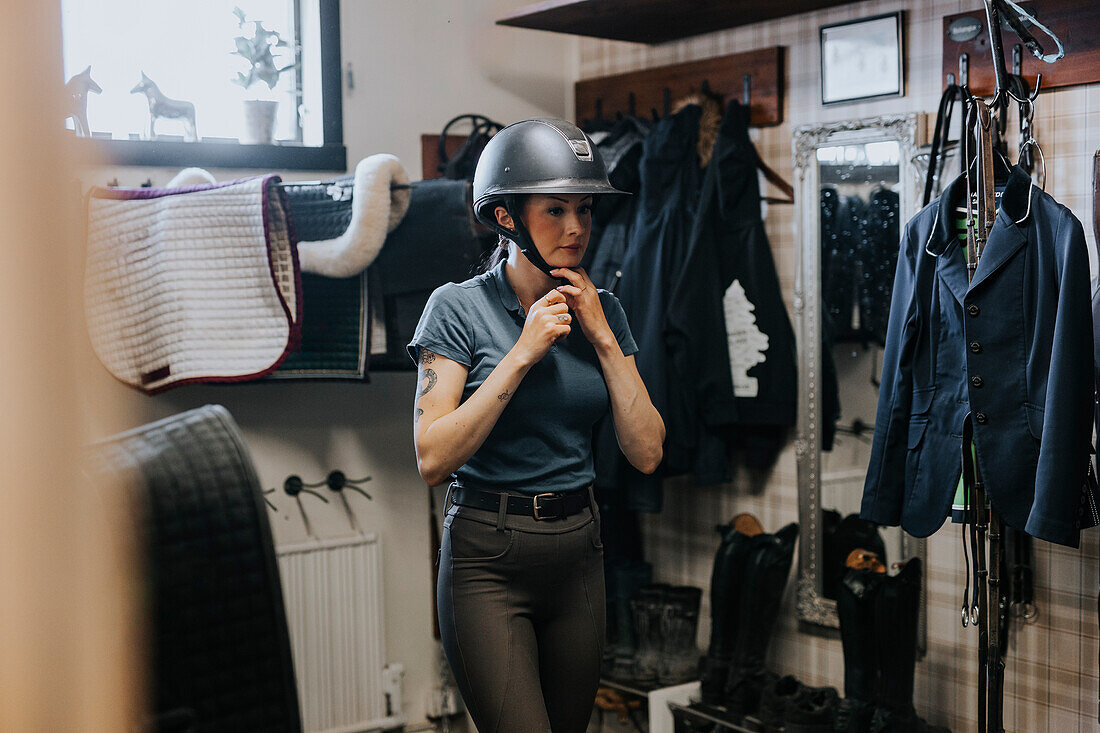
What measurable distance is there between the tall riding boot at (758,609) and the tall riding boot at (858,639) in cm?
22

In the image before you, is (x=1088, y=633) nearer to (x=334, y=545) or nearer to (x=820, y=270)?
(x=820, y=270)

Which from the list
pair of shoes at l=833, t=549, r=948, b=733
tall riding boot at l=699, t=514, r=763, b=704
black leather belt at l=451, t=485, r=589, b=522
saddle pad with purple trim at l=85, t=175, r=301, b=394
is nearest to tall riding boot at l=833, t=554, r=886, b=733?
pair of shoes at l=833, t=549, r=948, b=733

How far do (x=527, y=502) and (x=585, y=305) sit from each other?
32 cm

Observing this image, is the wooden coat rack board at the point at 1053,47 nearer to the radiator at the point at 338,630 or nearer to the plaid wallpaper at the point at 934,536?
the plaid wallpaper at the point at 934,536

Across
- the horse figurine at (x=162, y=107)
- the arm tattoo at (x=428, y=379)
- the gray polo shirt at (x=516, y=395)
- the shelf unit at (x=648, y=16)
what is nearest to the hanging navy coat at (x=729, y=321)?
the shelf unit at (x=648, y=16)

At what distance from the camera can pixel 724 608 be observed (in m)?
2.69

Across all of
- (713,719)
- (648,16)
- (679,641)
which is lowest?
(713,719)

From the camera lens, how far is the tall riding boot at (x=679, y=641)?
109 inches

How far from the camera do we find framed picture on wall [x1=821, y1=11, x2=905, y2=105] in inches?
98.5

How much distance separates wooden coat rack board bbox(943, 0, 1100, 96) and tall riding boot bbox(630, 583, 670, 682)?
1481 mm

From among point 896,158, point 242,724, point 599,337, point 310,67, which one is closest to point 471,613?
point 599,337

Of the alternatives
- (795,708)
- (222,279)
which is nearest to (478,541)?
(222,279)

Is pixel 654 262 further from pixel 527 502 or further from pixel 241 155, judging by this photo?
pixel 527 502

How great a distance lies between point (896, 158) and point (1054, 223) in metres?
0.62
